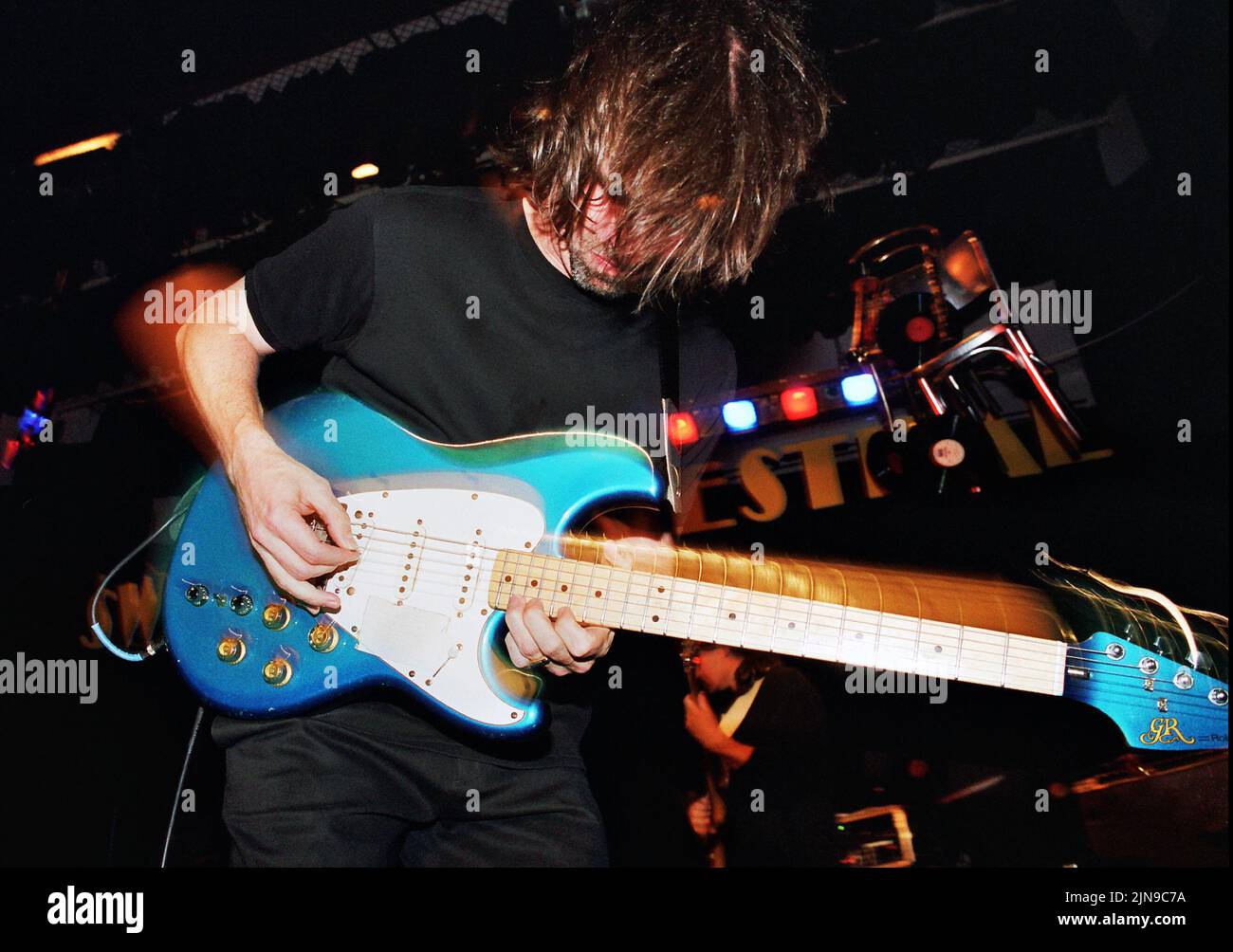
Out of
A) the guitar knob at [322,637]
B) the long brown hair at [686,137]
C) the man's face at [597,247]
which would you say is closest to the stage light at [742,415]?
the long brown hair at [686,137]

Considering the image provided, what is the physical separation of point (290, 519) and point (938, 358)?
361cm

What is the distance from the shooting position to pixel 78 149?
4590 mm

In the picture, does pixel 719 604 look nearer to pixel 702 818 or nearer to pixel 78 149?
pixel 702 818

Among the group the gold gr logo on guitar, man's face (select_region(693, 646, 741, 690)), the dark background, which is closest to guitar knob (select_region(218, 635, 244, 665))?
the gold gr logo on guitar

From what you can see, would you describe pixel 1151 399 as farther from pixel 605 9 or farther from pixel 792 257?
pixel 605 9

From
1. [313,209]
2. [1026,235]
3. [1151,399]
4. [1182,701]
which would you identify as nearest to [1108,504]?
[1151,399]

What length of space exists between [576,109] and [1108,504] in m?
3.59

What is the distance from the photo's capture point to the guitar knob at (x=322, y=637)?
1810 mm

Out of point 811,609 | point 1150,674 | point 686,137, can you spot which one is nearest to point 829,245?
point 686,137

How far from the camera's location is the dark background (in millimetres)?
3859

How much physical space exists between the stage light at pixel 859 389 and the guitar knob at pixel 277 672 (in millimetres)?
3684

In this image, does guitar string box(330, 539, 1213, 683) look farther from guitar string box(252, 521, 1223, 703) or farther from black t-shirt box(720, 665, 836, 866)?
black t-shirt box(720, 665, 836, 866)

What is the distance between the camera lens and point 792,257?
436 cm
